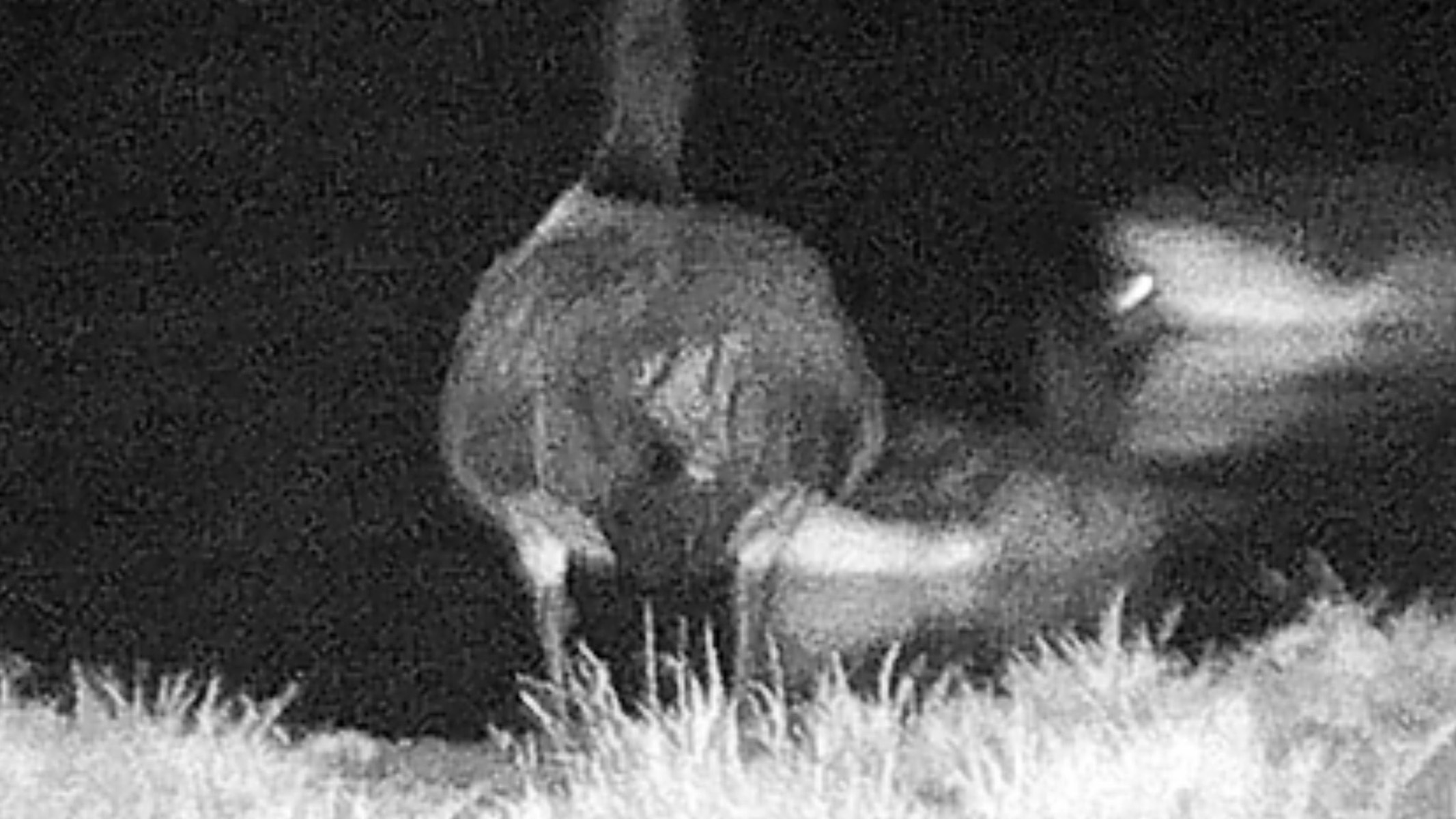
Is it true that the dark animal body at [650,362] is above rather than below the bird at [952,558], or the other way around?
above

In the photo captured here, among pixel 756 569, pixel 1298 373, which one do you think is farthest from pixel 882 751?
pixel 1298 373

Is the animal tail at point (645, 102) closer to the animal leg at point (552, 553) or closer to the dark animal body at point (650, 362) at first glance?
the dark animal body at point (650, 362)

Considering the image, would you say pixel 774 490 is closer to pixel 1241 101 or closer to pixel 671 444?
pixel 671 444

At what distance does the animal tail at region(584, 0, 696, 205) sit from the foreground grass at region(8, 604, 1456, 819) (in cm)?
16

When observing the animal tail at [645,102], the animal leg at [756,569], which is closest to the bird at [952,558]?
the animal leg at [756,569]

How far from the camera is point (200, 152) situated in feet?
3.49

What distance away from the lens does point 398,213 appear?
41.8 inches

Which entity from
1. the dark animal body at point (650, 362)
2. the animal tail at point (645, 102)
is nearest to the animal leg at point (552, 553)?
the dark animal body at point (650, 362)

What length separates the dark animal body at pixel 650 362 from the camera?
41.7 inches

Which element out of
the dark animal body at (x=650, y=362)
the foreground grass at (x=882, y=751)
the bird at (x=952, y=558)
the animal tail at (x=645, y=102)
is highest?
the animal tail at (x=645, y=102)

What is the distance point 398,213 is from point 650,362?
0.10 meters

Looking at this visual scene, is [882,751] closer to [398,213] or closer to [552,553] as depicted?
[552,553]

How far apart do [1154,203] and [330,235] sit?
0.27m

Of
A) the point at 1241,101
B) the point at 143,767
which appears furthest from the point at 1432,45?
the point at 143,767
